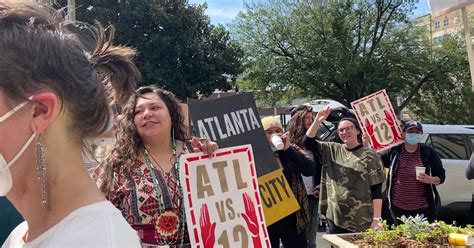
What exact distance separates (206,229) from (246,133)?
88cm

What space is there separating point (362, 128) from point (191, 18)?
13.8m

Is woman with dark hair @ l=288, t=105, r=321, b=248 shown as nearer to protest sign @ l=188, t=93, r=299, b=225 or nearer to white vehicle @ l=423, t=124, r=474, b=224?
protest sign @ l=188, t=93, r=299, b=225

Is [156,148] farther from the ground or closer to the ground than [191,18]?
closer to the ground

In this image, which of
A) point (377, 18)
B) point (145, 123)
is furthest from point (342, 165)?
point (377, 18)

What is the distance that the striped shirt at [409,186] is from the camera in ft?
16.3

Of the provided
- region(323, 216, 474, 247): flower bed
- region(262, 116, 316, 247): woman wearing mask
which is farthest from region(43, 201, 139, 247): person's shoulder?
region(262, 116, 316, 247): woman wearing mask

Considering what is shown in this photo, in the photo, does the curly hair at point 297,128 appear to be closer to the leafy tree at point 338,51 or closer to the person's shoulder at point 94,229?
the person's shoulder at point 94,229

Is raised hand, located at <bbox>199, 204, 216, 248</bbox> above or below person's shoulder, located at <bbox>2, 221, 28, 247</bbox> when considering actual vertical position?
below

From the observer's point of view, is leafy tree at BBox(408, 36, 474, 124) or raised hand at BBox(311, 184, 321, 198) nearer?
raised hand at BBox(311, 184, 321, 198)

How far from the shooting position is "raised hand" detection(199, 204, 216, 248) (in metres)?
2.58

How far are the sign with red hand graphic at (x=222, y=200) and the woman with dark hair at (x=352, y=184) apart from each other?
1761 mm

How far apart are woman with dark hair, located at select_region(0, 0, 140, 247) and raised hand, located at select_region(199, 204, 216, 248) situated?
1.59 m

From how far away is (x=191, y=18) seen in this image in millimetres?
18422

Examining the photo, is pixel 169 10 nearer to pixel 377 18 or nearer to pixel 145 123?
pixel 377 18
